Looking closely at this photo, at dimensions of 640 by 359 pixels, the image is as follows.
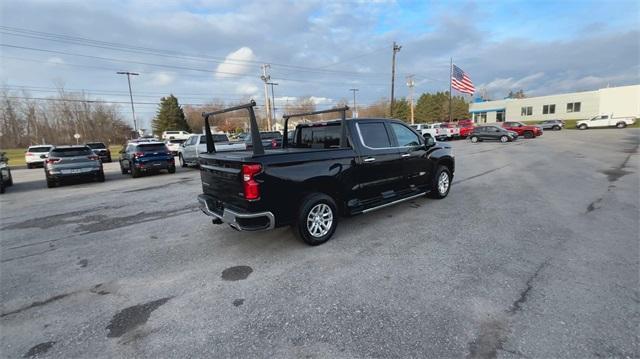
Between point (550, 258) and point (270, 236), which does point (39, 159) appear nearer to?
point (270, 236)

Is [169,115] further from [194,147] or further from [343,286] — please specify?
[343,286]

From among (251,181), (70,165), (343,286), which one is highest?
(251,181)

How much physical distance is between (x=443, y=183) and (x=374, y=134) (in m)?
2.61

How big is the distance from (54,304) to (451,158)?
739 centimetres

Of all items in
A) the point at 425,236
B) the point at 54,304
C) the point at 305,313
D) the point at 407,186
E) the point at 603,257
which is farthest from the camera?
the point at 407,186

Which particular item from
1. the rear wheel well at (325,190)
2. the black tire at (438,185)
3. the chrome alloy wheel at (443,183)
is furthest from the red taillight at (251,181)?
the chrome alloy wheel at (443,183)

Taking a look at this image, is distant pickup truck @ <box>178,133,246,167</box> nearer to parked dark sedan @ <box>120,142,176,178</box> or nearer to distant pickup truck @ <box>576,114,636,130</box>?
parked dark sedan @ <box>120,142,176,178</box>

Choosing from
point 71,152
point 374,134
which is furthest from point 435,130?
point 71,152

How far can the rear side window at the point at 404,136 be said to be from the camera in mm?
6029

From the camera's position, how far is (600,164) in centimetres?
1194

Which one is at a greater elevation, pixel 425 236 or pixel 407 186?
pixel 407 186

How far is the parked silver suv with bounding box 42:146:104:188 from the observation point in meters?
11.5

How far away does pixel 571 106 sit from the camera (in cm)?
5309

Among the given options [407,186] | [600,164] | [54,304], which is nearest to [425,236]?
[407,186]
